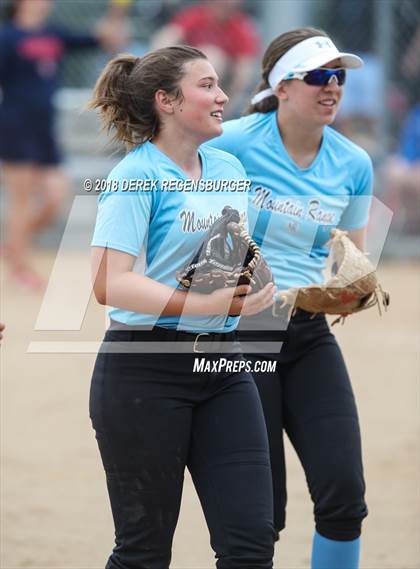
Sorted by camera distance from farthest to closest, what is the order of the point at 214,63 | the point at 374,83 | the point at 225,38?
the point at 374,83 → the point at 225,38 → the point at 214,63

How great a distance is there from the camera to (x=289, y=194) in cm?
411

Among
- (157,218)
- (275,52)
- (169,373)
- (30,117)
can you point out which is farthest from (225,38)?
(169,373)

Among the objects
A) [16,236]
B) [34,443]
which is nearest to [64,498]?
[34,443]

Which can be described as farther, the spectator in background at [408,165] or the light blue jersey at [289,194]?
the spectator in background at [408,165]

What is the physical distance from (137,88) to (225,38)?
25.7ft

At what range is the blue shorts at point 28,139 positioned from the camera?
1030 centimetres

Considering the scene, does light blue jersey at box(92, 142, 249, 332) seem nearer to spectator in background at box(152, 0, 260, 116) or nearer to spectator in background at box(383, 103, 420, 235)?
spectator in background at box(152, 0, 260, 116)

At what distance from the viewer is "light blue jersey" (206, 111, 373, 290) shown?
13.4 feet

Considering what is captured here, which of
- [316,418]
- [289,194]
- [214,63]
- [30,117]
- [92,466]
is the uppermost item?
[214,63]

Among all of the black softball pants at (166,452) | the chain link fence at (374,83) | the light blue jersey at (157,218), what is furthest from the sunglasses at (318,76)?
the chain link fence at (374,83)

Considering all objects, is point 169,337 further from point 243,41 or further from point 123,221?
point 243,41

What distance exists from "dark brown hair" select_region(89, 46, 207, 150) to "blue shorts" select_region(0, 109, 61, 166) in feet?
22.4

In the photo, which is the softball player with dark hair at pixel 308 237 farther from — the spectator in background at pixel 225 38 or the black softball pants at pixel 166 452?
the spectator in background at pixel 225 38

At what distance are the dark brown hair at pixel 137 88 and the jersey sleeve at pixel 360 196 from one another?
2.88 ft
